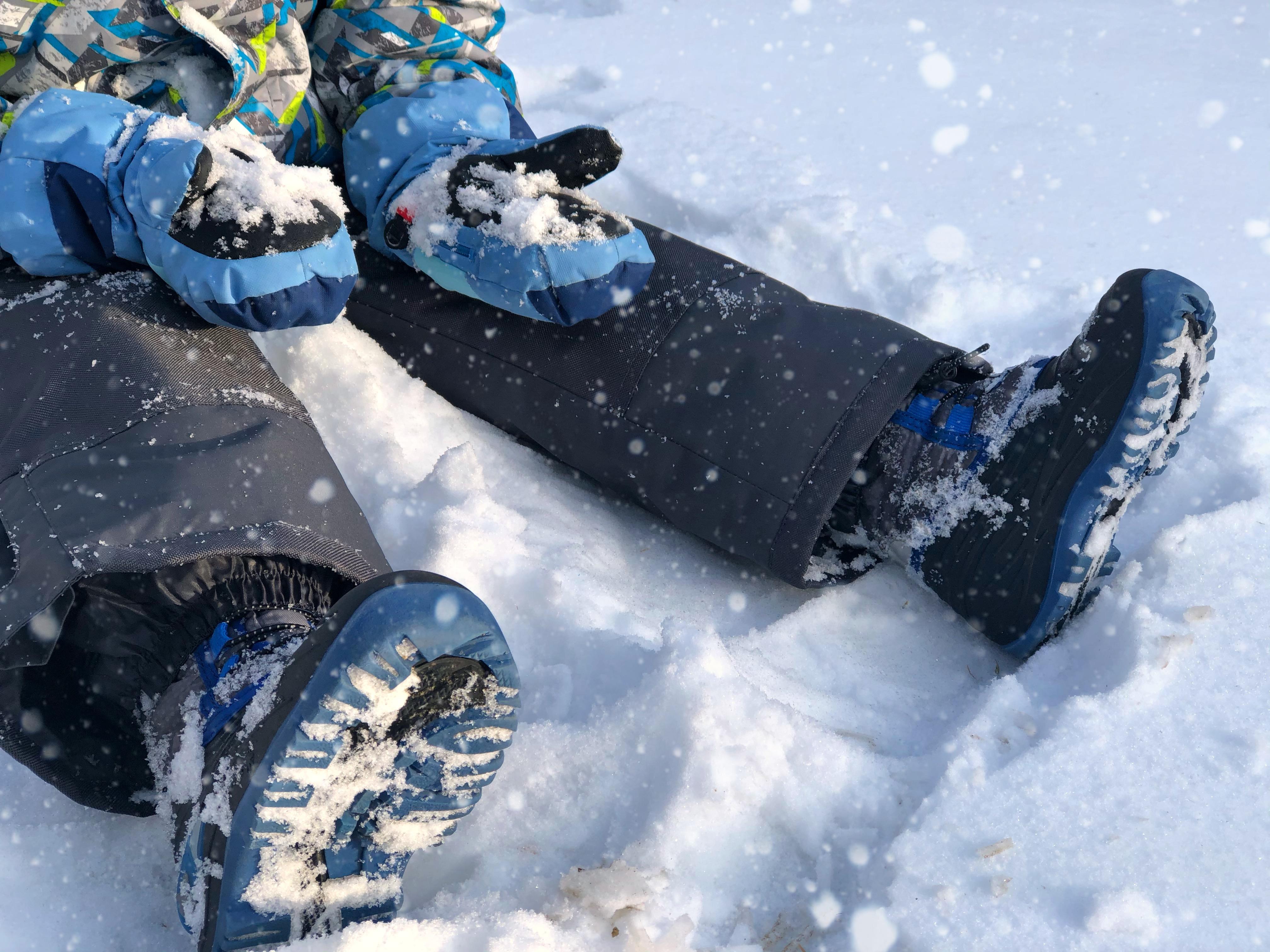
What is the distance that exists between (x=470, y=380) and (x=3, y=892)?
76 centimetres

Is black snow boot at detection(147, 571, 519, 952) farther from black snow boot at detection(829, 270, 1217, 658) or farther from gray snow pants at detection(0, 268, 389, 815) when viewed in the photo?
black snow boot at detection(829, 270, 1217, 658)

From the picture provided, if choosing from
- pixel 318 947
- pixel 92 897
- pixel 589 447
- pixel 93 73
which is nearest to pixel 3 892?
pixel 92 897

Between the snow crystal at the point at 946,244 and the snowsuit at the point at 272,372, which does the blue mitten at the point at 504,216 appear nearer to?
the snowsuit at the point at 272,372

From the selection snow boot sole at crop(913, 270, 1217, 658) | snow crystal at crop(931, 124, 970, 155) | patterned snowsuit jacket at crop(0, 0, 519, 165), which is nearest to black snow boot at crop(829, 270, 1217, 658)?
snow boot sole at crop(913, 270, 1217, 658)

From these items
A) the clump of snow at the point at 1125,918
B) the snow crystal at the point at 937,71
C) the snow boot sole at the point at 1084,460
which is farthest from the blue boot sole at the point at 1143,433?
the snow crystal at the point at 937,71

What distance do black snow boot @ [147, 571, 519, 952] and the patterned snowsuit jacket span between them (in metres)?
0.74

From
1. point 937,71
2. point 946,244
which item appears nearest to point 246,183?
point 946,244

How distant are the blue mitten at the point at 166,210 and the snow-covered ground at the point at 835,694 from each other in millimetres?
274

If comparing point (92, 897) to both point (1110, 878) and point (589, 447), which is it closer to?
point (589, 447)

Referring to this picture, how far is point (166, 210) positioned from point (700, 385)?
62 cm

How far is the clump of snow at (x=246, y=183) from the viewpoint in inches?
37.6

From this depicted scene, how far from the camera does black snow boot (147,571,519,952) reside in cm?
71

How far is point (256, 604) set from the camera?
0.89 metres

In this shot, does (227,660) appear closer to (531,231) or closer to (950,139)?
(531,231)
